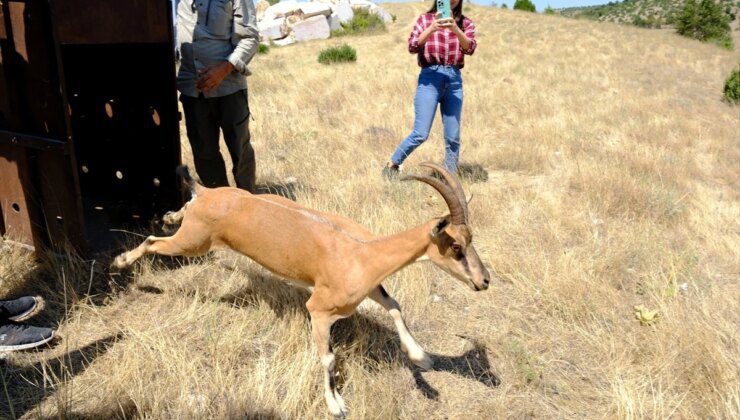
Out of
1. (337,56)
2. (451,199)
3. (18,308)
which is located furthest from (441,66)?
(337,56)

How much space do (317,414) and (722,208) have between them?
5725mm

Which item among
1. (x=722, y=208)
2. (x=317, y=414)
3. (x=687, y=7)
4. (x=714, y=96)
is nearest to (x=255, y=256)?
(x=317, y=414)

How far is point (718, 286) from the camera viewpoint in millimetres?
4508

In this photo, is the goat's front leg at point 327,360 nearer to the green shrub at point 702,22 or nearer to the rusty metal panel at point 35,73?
the rusty metal panel at point 35,73

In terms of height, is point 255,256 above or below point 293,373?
above

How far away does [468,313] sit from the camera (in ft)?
13.3

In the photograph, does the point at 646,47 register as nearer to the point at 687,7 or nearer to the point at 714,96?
the point at 714,96

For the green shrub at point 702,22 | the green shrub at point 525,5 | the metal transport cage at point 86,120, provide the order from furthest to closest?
1. the green shrub at point 525,5
2. the green shrub at point 702,22
3. the metal transport cage at point 86,120

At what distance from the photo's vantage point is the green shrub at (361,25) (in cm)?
3064

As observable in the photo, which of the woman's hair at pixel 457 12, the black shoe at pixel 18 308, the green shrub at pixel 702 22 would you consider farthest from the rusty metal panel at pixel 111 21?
the green shrub at pixel 702 22

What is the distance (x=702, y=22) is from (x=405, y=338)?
1445 inches

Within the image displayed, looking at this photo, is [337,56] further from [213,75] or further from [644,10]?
[644,10]

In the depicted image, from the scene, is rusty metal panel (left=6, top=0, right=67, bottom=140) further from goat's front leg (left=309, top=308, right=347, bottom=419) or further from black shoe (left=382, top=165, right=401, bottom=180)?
black shoe (left=382, top=165, right=401, bottom=180)

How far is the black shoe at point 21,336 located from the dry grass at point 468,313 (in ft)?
0.27
